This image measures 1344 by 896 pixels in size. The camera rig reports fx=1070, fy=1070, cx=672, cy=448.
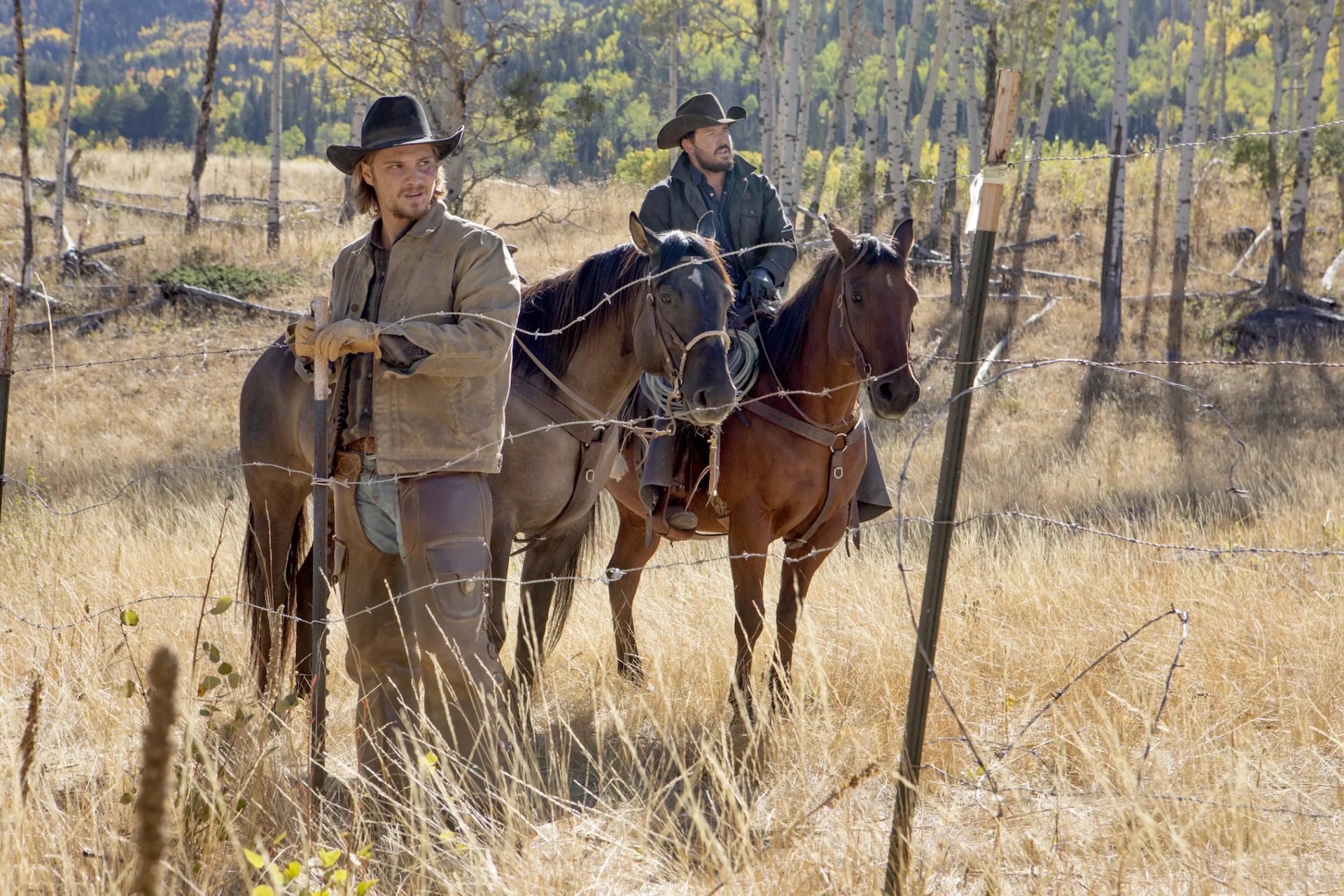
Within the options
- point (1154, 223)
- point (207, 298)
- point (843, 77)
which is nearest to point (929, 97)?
point (843, 77)

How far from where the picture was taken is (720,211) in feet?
17.6

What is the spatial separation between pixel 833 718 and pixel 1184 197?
14.2 m

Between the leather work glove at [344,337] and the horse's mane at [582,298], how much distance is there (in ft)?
3.02

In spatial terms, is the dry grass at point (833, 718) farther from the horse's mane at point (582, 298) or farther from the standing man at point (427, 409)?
the horse's mane at point (582, 298)

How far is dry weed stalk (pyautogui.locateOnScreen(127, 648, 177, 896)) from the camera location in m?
0.92

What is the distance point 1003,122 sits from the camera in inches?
93.5

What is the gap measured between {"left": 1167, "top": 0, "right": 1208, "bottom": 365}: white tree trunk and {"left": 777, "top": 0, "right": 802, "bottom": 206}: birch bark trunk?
529cm

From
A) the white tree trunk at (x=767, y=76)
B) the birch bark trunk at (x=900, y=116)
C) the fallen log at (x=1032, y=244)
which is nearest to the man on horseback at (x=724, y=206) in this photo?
the birch bark trunk at (x=900, y=116)

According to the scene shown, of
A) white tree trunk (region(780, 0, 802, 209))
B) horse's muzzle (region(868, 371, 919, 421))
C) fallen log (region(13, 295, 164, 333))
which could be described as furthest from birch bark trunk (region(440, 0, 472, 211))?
horse's muzzle (region(868, 371, 919, 421))

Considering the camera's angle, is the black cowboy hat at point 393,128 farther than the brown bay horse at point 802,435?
No

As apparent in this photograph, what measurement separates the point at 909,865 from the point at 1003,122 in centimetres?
175

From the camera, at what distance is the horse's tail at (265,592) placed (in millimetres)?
4707

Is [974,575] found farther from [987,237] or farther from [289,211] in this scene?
[289,211]

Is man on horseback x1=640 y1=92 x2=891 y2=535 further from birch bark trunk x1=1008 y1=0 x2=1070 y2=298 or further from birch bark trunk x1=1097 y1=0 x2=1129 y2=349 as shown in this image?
birch bark trunk x1=1008 y1=0 x2=1070 y2=298
